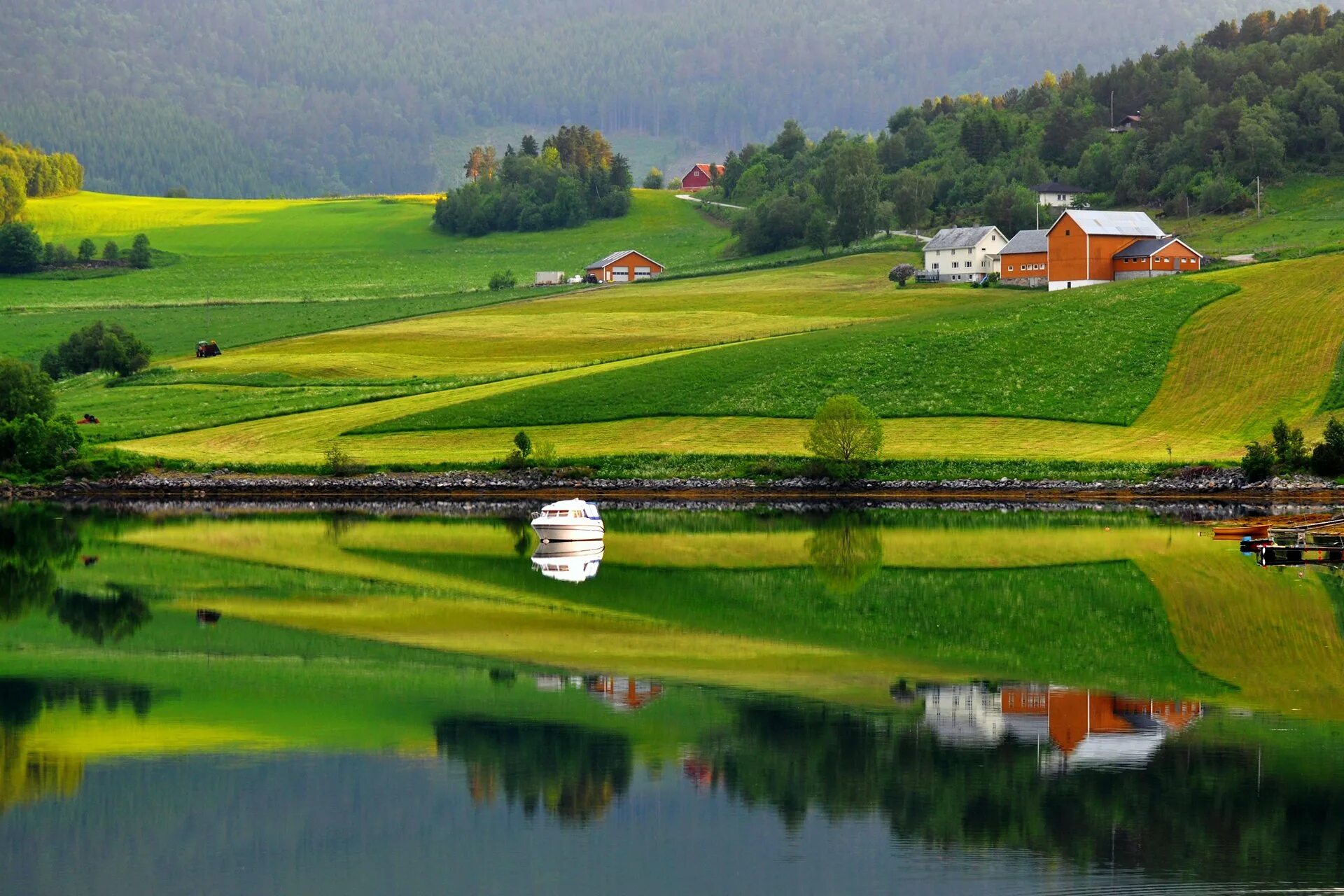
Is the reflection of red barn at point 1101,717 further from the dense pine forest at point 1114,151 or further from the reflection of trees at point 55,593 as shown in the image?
the dense pine forest at point 1114,151

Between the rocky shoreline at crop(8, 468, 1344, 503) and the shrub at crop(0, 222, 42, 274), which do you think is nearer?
the rocky shoreline at crop(8, 468, 1344, 503)

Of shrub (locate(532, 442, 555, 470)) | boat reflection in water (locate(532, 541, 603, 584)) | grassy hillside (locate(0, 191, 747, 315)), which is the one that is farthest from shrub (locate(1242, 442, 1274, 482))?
grassy hillside (locate(0, 191, 747, 315))

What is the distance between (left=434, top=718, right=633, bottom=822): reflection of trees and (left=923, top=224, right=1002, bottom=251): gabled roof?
10608cm

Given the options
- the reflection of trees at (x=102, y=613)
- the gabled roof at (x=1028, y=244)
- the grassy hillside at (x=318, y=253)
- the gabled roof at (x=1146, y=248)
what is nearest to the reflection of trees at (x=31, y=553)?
the reflection of trees at (x=102, y=613)

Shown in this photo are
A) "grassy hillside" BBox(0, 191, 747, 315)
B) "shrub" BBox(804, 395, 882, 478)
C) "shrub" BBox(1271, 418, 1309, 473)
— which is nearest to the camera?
"shrub" BBox(1271, 418, 1309, 473)

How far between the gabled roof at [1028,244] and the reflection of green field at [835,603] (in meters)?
61.4

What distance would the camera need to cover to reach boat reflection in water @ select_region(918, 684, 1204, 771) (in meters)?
25.1

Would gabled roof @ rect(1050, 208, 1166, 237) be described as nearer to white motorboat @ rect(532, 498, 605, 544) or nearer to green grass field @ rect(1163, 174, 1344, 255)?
green grass field @ rect(1163, 174, 1344, 255)

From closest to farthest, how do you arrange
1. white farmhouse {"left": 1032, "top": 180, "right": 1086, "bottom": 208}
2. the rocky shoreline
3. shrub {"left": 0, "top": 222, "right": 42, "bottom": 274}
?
the rocky shoreline
shrub {"left": 0, "top": 222, "right": 42, "bottom": 274}
white farmhouse {"left": 1032, "top": 180, "right": 1086, "bottom": 208}

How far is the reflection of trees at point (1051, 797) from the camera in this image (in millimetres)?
20391

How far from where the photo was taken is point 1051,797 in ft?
74.7

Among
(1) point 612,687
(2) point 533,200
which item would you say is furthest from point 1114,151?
(1) point 612,687

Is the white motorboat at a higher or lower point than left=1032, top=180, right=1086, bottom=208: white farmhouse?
lower

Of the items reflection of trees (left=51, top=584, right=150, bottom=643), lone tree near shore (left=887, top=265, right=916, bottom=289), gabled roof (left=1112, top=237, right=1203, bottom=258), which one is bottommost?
reflection of trees (left=51, top=584, right=150, bottom=643)
